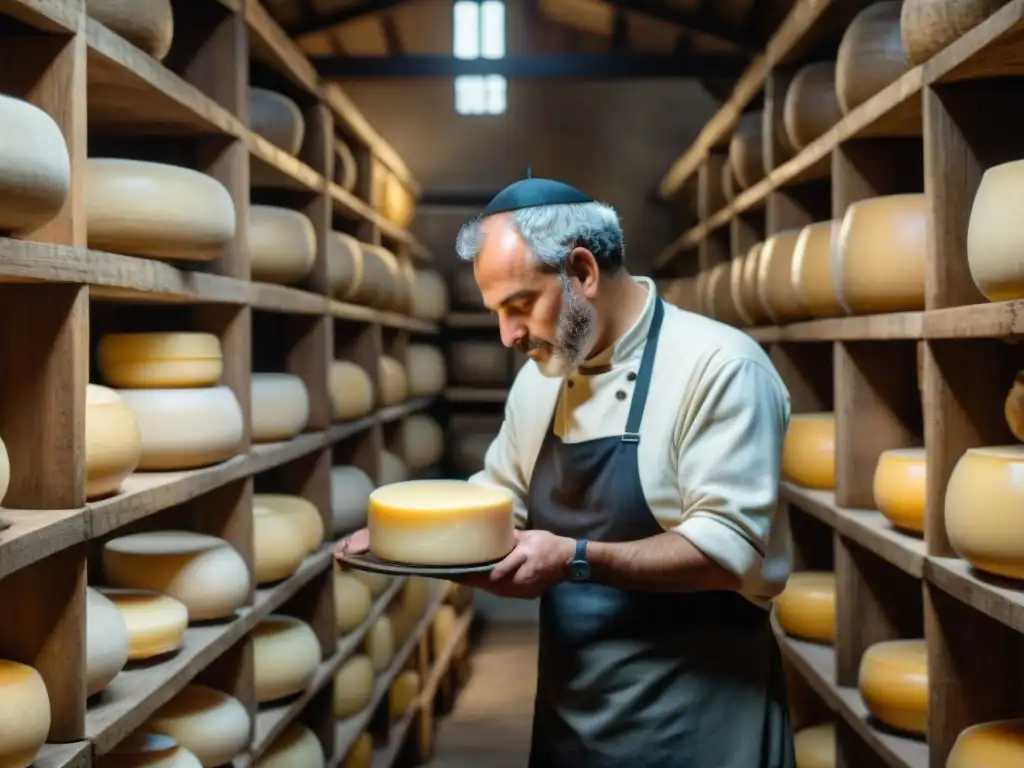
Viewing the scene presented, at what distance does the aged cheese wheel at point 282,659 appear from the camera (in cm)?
254

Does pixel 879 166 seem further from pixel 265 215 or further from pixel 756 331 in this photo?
pixel 265 215

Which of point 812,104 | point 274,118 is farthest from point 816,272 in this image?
point 274,118

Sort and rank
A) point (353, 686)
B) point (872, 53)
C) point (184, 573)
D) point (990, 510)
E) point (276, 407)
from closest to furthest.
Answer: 1. point (990, 510)
2. point (184, 573)
3. point (872, 53)
4. point (276, 407)
5. point (353, 686)

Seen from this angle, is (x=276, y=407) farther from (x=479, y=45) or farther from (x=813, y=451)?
(x=479, y=45)

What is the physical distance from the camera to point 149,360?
6.85ft

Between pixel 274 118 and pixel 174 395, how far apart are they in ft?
3.41

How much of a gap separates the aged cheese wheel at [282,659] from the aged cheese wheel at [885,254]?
155 centimetres

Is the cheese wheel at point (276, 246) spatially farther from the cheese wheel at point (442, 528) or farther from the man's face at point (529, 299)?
the cheese wheel at point (442, 528)

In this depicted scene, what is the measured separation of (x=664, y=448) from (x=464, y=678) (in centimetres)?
371

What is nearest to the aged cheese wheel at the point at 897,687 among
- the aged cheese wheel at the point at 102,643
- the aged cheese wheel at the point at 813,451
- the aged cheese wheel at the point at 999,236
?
the aged cheese wheel at the point at 813,451

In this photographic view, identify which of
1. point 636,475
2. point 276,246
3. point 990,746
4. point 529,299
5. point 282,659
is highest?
point 276,246

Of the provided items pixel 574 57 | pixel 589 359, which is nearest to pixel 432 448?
pixel 574 57

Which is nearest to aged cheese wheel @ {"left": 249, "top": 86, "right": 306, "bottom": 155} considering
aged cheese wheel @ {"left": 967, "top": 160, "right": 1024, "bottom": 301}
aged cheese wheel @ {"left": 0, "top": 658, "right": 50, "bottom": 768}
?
aged cheese wheel @ {"left": 0, "top": 658, "right": 50, "bottom": 768}

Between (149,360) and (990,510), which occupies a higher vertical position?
(149,360)
